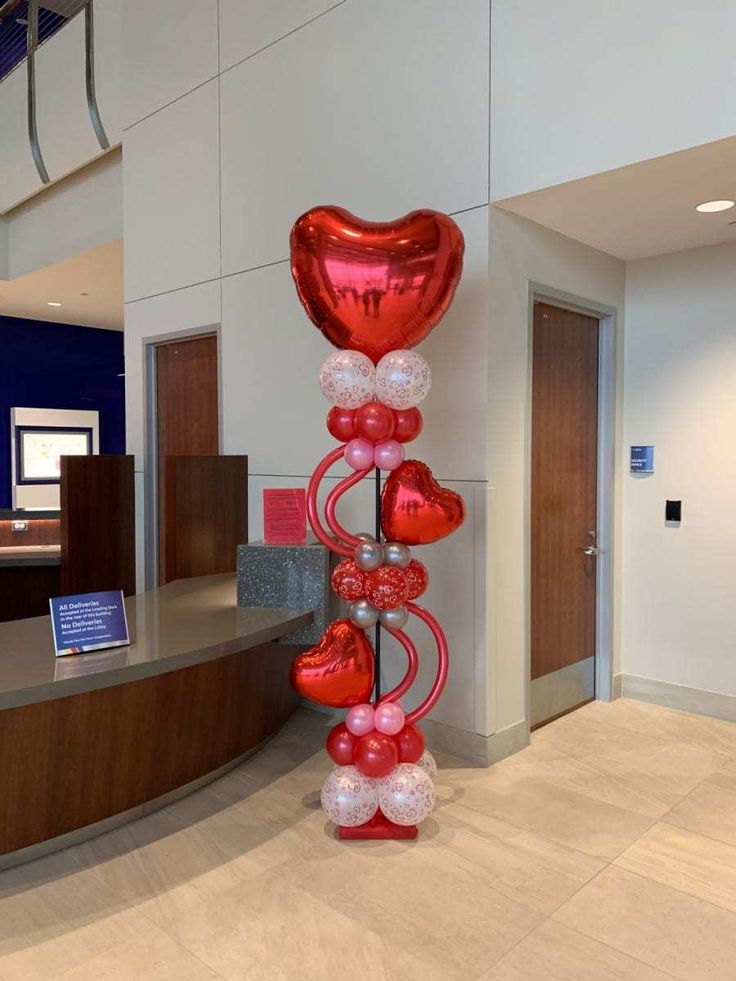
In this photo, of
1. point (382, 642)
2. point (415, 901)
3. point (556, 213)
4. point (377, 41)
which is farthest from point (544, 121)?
point (415, 901)

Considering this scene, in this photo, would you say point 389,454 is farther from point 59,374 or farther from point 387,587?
point 59,374

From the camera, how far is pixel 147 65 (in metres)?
5.05

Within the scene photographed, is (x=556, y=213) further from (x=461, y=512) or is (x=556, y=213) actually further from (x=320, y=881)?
(x=320, y=881)

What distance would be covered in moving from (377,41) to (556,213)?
121 centimetres

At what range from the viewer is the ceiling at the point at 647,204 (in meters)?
2.87

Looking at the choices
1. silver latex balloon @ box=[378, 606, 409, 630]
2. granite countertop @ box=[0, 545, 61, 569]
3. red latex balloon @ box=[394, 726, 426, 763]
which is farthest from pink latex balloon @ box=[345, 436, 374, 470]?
granite countertop @ box=[0, 545, 61, 569]

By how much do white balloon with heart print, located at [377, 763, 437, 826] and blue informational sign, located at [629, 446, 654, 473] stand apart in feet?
7.19

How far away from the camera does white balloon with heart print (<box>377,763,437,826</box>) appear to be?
8.87ft

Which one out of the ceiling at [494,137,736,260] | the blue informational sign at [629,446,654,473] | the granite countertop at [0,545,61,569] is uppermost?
the ceiling at [494,137,736,260]

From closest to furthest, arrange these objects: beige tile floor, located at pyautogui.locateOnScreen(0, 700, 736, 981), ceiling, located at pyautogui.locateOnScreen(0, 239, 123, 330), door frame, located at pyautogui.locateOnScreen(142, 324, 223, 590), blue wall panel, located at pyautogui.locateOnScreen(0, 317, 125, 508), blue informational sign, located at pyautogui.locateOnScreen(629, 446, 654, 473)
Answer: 1. beige tile floor, located at pyautogui.locateOnScreen(0, 700, 736, 981)
2. blue informational sign, located at pyautogui.locateOnScreen(629, 446, 654, 473)
3. door frame, located at pyautogui.locateOnScreen(142, 324, 223, 590)
4. ceiling, located at pyautogui.locateOnScreen(0, 239, 123, 330)
5. blue wall panel, located at pyautogui.locateOnScreen(0, 317, 125, 508)

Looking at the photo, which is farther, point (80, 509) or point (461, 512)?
point (80, 509)

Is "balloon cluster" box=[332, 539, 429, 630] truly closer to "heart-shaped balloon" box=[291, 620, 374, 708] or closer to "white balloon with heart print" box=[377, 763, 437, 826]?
"heart-shaped balloon" box=[291, 620, 374, 708]

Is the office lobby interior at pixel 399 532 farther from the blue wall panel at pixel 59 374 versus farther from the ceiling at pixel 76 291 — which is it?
the blue wall panel at pixel 59 374

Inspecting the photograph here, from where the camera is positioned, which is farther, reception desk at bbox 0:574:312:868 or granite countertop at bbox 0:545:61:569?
granite countertop at bbox 0:545:61:569
